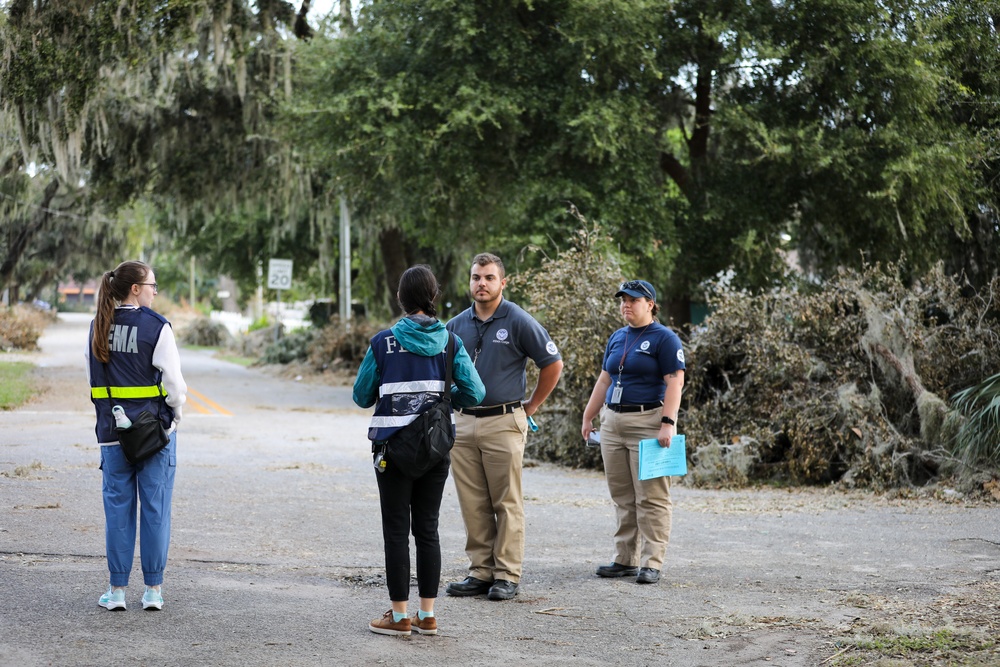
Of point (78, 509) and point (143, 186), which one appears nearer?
point (78, 509)

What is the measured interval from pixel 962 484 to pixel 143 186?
66.8ft

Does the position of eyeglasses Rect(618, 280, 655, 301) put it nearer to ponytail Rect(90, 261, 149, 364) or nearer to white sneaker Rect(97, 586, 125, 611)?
ponytail Rect(90, 261, 149, 364)

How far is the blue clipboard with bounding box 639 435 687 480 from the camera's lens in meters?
6.96

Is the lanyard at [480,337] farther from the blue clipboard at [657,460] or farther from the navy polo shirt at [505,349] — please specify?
the blue clipboard at [657,460]

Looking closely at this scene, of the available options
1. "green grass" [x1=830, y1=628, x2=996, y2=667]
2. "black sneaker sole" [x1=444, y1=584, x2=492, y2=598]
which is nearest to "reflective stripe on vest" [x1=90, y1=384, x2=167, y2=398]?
"black sneaker sole" [x1=444, y1=584, x2=492, y2=598]

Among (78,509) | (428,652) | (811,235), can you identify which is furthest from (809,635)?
(811,235)

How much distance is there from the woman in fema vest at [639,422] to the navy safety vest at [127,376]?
2833 millimetres

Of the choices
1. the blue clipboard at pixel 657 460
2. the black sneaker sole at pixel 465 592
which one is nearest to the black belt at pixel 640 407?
the blue clipboard at pixel 657 460

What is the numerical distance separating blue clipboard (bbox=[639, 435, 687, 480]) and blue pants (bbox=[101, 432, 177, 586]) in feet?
9.23

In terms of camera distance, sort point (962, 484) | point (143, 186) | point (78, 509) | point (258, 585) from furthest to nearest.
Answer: point (143, 186) → point (962, 484) → point (78, 509) → point (258, 585)

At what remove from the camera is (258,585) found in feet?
21.8

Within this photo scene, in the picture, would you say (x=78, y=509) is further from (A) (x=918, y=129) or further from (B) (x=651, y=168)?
(A) (x=918, y=129)

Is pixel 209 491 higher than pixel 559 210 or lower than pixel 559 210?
lower

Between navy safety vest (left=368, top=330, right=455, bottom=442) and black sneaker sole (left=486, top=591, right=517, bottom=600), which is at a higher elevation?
navy safety vest (left=368, top=330, right=455, bottom=442)
